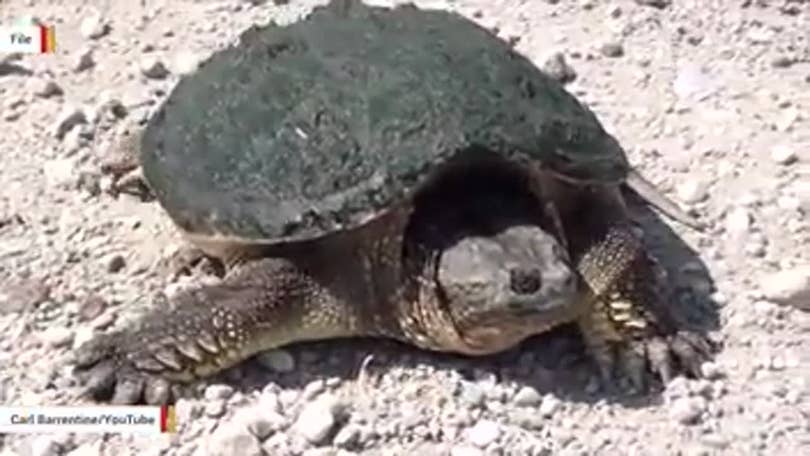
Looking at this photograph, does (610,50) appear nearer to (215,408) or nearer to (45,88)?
(45,88)

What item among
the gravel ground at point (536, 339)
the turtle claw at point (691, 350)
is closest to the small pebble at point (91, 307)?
the gravel ground at point (536, 339)

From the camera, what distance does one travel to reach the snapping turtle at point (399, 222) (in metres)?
3.44

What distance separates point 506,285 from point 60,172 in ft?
4.11

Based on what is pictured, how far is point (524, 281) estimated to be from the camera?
3342 millimetres

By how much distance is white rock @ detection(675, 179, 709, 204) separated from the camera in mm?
4082

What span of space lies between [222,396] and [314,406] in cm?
18

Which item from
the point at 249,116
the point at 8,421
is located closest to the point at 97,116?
the point at 249,116

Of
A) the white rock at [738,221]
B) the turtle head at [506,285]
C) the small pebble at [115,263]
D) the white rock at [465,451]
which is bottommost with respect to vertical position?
the white rock at [738,221]

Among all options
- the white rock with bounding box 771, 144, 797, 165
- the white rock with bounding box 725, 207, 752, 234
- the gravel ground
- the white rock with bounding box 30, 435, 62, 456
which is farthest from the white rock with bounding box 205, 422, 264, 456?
the white rock with bounding box 771, 144, 797, 165

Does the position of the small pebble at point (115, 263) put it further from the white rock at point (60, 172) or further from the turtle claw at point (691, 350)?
the turtle claw at point (691, 350)

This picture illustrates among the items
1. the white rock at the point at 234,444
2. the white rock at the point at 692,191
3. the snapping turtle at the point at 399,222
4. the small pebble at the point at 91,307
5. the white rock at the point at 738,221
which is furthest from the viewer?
the white rock at the point at 692,191

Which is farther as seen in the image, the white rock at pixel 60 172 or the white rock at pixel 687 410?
the white rock at pixel 60 172

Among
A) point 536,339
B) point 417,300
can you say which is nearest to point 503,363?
point 536,339

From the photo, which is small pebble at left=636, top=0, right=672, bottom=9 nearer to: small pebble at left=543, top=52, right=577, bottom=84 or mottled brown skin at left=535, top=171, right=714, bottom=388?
small pebble at left=543, top=52, right=577, bottom=84
